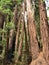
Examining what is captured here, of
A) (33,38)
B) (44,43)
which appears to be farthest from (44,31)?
(33,38)

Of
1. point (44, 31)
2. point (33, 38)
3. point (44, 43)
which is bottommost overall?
point (44, 43)

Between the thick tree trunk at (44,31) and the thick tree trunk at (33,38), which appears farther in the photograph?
the thick tree trunk at (33,38)

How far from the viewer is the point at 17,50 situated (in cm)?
1242

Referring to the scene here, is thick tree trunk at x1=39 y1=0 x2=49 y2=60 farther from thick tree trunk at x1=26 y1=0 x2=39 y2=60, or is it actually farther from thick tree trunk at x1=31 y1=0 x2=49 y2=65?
thick tree trunk at x1=26 y1=0 x2=39 y2=60

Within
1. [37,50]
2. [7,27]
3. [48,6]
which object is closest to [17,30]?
[7,27]

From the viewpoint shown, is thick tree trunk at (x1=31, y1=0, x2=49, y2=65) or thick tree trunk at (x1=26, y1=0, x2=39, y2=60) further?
thick tree trunk at (x1=26, y1=0, x2=39, y2=60)

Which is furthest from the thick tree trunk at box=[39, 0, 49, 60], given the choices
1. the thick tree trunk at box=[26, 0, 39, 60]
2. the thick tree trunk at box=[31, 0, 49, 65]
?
the thick tree trunk at box=[26, 0, 39, 60]

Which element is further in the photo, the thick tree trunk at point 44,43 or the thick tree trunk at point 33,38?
the thick tree trunk at point 33,38

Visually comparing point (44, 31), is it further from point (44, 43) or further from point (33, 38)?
point (33, 38)

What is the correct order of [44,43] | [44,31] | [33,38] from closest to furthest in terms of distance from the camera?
[44,43] < [44,31] < [33,38]

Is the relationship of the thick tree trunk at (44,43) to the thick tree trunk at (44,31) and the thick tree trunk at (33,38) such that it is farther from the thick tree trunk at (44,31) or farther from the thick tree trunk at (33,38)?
the thick tree trunk at (33,38)

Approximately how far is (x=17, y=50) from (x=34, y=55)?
11.9 ft

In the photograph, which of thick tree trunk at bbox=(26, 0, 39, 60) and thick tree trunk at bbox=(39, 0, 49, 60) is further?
thick tree trunk at bbox=(26, 0, 39, 60)

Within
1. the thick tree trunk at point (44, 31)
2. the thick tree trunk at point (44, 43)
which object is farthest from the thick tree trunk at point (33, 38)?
the thick tree trunk at point (44, 31)
